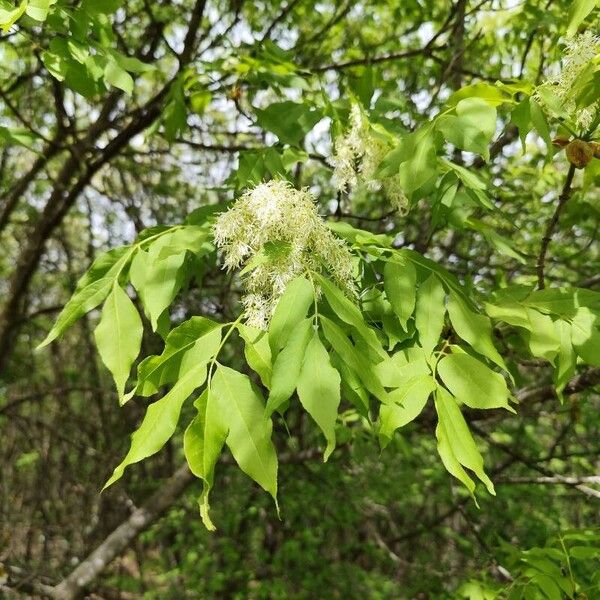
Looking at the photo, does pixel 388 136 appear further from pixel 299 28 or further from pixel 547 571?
pixel 299 28

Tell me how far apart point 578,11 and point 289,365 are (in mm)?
952

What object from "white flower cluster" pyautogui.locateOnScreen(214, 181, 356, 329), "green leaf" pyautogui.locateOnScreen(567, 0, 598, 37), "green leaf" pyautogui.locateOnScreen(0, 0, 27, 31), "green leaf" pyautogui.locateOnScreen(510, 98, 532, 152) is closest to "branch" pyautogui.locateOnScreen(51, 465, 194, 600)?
"white flower cluster" pyautogui.locateOnScreen(214, 181, 356, 329)

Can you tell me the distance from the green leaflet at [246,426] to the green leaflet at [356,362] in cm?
17

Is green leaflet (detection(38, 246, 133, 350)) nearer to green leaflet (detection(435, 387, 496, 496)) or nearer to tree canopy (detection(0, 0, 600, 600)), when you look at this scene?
tree canopy (detection(0, 0, 600, 600))

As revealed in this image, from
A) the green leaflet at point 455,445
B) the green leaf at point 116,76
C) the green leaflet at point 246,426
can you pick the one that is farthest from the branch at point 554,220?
the green leaf at point 116,76

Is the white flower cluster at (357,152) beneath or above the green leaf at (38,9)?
beneath

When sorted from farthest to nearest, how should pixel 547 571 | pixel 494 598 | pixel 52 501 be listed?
pixel 52 501 < pixel 494 598 < pixel 547 571

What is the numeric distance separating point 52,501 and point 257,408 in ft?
18.4

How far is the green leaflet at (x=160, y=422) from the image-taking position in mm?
1034

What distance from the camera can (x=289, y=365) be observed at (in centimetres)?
105

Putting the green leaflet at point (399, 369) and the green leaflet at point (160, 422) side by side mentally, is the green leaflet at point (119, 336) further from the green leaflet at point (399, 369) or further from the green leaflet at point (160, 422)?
the green leaflet at point (399, 369)

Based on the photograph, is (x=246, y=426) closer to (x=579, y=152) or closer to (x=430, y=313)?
(x=430, y=313)

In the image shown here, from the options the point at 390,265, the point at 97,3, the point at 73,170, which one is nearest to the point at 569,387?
the point at 390,265

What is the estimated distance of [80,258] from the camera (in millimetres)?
6004
